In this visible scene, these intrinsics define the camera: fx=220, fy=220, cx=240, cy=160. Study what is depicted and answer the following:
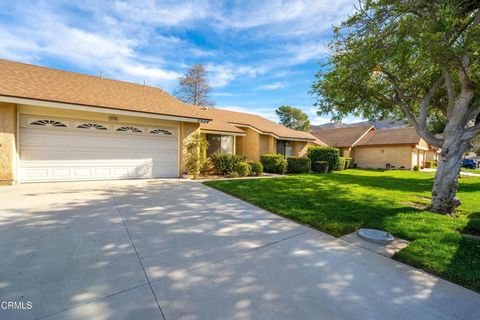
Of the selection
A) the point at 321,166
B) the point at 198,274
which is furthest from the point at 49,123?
the point at 321,166

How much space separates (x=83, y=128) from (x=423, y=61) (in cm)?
1234

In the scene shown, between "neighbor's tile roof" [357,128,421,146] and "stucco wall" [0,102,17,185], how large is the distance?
2833 centimetres

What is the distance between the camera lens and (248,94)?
2164 cm

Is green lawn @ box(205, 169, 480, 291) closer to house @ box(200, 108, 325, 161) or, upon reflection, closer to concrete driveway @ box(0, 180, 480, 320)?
concrete driveway @ box(0, 180, 480, 320)

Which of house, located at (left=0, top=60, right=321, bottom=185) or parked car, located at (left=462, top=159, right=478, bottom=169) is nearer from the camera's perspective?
house, located at (left=0, top=60, right=321, bottom=185)

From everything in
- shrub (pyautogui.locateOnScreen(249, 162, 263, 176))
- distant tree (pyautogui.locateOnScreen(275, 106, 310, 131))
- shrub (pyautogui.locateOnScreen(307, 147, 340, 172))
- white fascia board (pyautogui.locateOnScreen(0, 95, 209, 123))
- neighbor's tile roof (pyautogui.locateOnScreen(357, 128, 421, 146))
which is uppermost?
distant tree (pyautogui.locateOnScreen(275, 106, 310, 131))

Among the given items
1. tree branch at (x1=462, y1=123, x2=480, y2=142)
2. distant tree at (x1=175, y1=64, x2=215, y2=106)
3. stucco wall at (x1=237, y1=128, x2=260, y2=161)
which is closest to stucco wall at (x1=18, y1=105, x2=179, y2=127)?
stucco wall at (x1=237, y1=128, x2=260, y2=161)

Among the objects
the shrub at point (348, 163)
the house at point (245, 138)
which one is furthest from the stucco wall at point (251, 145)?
the shrub at point (348, 163)

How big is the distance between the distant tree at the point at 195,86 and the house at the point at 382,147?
1676 cm

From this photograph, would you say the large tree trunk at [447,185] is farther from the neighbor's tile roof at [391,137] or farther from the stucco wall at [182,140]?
the neighbor's tile roof at [391,137]

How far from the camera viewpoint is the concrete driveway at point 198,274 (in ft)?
7.18

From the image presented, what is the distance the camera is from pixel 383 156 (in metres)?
24.3

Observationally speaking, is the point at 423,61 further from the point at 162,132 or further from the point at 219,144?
the point at 219,144

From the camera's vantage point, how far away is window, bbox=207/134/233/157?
14.7m
